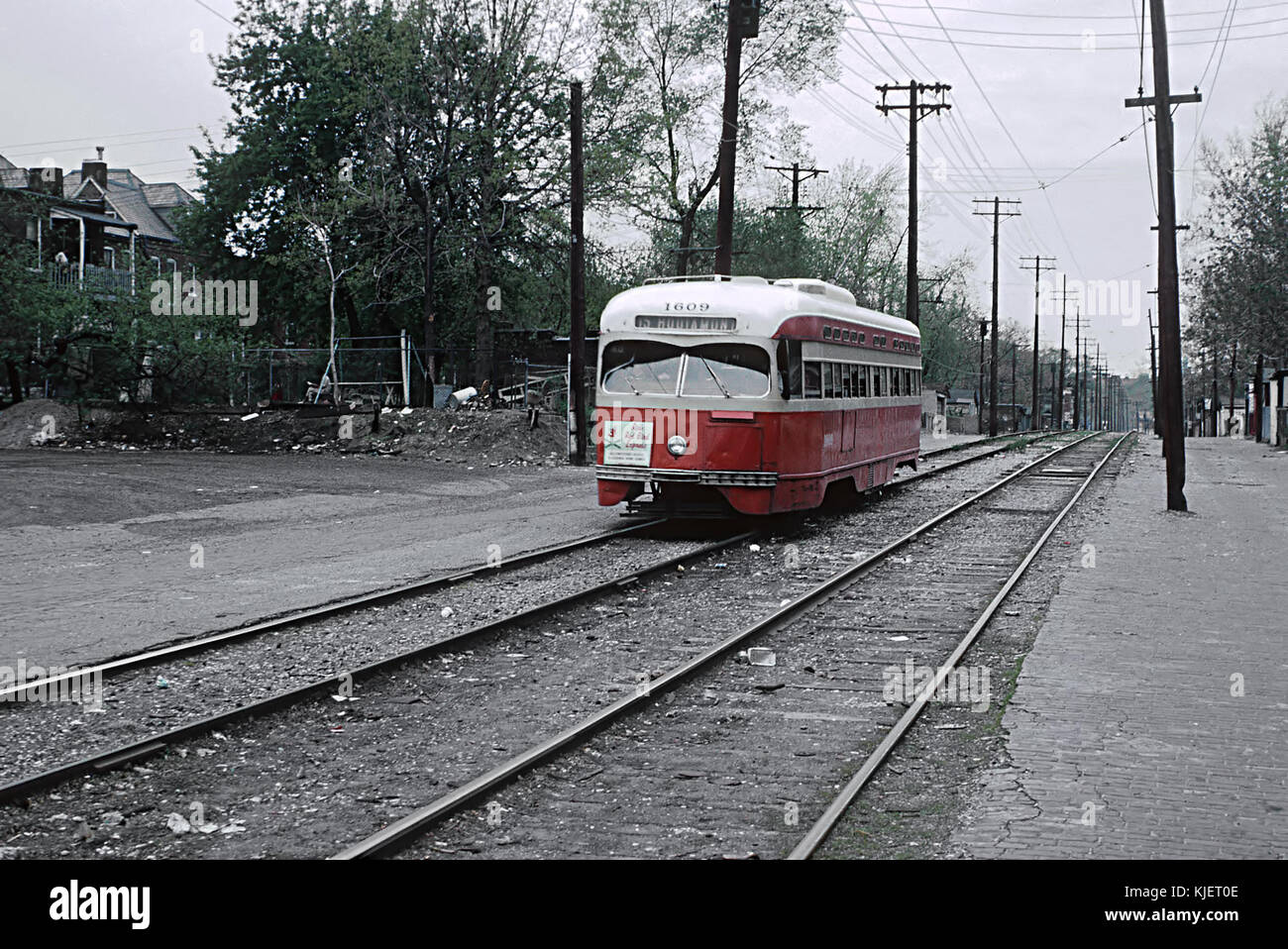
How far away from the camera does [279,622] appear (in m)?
10.9

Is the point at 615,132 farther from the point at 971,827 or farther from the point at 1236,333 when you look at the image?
the point at 971,827

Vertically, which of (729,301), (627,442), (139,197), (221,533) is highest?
(139,197)

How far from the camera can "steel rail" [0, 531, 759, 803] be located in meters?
6.56

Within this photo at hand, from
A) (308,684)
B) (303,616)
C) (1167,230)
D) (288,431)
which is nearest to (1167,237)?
(1167,230)

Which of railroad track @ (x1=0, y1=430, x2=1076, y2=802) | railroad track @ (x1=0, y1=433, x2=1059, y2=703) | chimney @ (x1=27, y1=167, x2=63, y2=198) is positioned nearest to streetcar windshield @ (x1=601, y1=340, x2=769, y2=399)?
railroad track @ (x1=0, y1=433, x2=1059, y2=703)

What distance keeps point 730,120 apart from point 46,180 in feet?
121

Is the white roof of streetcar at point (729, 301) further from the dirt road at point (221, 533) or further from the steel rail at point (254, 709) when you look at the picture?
the steel rail at point (254, 709)

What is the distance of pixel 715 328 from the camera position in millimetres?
17797

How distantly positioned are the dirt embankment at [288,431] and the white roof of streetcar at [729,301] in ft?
48.2

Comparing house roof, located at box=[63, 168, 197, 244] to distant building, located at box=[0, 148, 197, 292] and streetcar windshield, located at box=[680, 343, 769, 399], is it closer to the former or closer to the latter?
distant building, located at box=[0, 148, 197, 292]

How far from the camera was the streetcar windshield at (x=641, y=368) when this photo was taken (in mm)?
17891

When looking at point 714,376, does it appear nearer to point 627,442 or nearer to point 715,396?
point 715,396
